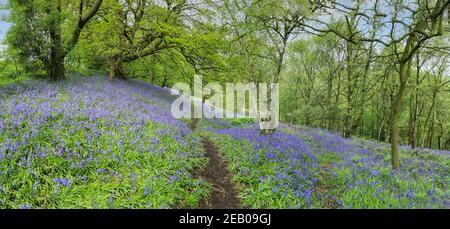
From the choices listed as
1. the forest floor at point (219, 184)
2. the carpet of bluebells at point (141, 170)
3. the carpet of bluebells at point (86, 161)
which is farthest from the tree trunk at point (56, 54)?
the forest floor at point (219, 184)

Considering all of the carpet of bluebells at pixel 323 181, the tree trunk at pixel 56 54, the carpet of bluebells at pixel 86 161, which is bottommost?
the carpet of bluebells at pixel 323 181

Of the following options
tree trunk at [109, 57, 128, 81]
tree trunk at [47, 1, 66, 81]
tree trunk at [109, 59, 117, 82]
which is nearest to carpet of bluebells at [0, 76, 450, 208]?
tree trunk at [47, 1, 66, 81]

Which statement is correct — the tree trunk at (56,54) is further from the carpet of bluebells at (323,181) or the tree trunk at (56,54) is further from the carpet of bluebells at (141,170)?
the carpet of bluebells at (323,181)

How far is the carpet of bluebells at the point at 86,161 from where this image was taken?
436 centimetres

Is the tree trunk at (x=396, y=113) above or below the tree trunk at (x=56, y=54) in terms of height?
below

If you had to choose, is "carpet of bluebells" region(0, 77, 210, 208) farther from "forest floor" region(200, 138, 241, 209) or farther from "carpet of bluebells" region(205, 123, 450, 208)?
"carpet of bluebells" region(205, 123, 450, 208)

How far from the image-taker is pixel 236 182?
706 cm

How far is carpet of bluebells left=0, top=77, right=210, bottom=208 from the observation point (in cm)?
436

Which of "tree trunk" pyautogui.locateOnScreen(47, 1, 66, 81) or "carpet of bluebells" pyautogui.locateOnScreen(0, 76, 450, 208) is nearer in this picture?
"carpet of bluebells" pyautogui.locateOnScreen(0, 76, 450, 208)

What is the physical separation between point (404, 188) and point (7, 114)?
9.52 meters

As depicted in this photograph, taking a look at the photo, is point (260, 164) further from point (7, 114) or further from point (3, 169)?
point (7, 114)

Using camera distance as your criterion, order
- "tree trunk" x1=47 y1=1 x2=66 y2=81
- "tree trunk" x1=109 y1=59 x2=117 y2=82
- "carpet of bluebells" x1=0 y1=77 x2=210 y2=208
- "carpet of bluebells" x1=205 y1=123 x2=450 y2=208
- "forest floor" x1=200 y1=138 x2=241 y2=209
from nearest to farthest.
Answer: "carpet of bluebells" x1=0 y1=77 x2=210 y2=208 → "carpet of bluebells" x1=205 y1=123 x2=450 y2=208 → "forest floor" x1=200 y1=138 x2=241 y2=209 → "tree trunk" x1=47 y1=1 x2=66 y2=81 → "tree trunk" x1=109 y1=59 x2=117 y2=82

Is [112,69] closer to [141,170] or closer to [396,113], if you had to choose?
[141,170]
